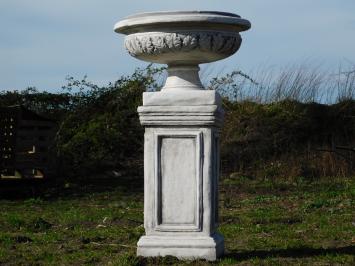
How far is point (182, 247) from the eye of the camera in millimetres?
6016

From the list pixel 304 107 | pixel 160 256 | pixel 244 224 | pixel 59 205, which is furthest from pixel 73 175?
pixel 160 256

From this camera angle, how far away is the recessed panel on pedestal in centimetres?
602

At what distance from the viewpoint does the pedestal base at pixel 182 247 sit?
6.00 metres

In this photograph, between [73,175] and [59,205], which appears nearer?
[59,205]

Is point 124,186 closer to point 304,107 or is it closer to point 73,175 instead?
point 73,175

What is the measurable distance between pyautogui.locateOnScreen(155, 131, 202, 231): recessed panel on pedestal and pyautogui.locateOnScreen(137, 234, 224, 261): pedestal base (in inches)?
3.4

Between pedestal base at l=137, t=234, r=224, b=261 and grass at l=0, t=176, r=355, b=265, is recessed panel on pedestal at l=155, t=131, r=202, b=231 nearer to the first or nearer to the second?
pedestal base at l=137, t=234, r=224, b=261

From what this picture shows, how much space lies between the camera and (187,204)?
604 centimetres

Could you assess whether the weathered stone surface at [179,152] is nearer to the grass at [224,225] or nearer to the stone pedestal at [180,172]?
the stone pedestal at [180,172]

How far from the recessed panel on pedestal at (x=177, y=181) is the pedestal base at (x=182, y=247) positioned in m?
0.09

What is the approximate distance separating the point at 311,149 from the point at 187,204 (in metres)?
9.99

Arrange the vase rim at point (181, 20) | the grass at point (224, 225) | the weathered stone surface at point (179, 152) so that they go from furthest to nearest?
the grass at point (224, 225)
the weathered stone surface at point (179, 152)
the vase rim at point (181, 20)

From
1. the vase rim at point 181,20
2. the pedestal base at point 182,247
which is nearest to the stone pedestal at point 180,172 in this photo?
the pedestal base at point 182,247

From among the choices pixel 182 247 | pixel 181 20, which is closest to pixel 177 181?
pixel 182 247
